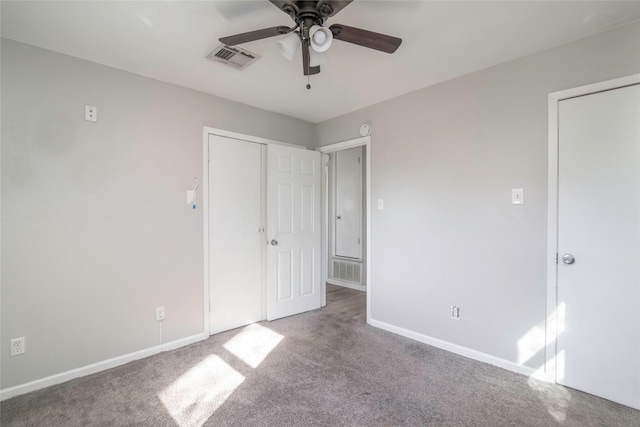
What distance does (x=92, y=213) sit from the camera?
93.1 inches

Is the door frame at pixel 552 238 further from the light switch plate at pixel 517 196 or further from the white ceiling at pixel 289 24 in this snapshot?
the white ceiling at pixel 289 24

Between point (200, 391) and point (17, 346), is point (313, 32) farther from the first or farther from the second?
point (17, 346)

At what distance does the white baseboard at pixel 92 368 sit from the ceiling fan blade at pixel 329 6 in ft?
9.49

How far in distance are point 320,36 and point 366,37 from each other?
11.5 inches

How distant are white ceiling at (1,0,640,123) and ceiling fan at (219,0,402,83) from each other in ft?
0.80

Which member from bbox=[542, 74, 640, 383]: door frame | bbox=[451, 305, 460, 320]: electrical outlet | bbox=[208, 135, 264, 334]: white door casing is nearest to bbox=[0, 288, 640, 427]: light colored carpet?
bbox=[542, 74, 640, 383]: door frame

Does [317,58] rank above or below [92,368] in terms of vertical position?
above

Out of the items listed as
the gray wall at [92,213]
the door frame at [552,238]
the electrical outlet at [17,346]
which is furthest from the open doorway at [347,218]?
the electrical outlet at [17,346]

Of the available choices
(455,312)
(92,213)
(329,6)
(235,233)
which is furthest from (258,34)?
(455,312)

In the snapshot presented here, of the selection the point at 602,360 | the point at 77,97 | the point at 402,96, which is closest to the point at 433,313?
the point at 602,360

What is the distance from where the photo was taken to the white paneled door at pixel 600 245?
1.90 meters

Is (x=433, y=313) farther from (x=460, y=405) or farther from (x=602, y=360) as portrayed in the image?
(x=602, y=360)

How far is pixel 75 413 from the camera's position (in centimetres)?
187

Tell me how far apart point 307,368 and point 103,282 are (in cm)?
179
